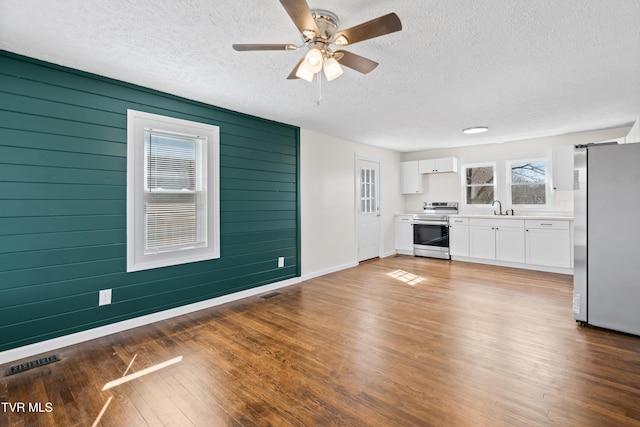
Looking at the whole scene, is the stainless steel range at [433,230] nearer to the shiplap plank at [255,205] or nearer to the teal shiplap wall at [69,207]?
the shiplap plank at [255,205]

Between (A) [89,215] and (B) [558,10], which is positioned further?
(A) [89,215]

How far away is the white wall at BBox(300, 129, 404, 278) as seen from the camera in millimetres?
4883

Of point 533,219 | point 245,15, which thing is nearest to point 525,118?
point 533,219

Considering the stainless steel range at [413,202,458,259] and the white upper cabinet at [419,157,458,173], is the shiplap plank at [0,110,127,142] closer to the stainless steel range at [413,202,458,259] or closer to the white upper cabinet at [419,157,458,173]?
the stainless steel range at [413,202,458,259]

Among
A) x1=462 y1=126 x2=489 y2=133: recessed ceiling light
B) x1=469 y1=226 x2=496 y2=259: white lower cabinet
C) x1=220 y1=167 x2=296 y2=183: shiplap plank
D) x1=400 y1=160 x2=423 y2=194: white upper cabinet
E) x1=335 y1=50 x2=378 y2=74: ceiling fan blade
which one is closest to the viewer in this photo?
x1=335 y1=50 x2=378 y2=74: ceiling fan blade

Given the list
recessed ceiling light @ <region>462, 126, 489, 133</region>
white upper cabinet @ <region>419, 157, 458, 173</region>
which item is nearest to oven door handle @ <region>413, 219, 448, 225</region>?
white upper cabinet @ <region>419, 157, 458, 173</region>

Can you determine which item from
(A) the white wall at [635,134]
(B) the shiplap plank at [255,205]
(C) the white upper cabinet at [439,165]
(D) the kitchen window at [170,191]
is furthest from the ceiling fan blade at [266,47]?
(C) the white upper cabinet at [439,165]

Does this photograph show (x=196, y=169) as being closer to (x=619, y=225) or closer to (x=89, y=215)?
(x=89, y=215)

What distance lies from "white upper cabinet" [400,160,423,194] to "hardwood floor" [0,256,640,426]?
382 centimetres

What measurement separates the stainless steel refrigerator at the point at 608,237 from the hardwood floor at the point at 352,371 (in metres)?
0.23

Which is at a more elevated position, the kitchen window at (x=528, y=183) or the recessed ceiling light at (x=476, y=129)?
the recessed ceiling light at (x=476, y=129)

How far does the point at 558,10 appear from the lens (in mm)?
1881

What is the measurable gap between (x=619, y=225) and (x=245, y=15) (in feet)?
12.1

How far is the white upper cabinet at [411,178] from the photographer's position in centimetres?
700
